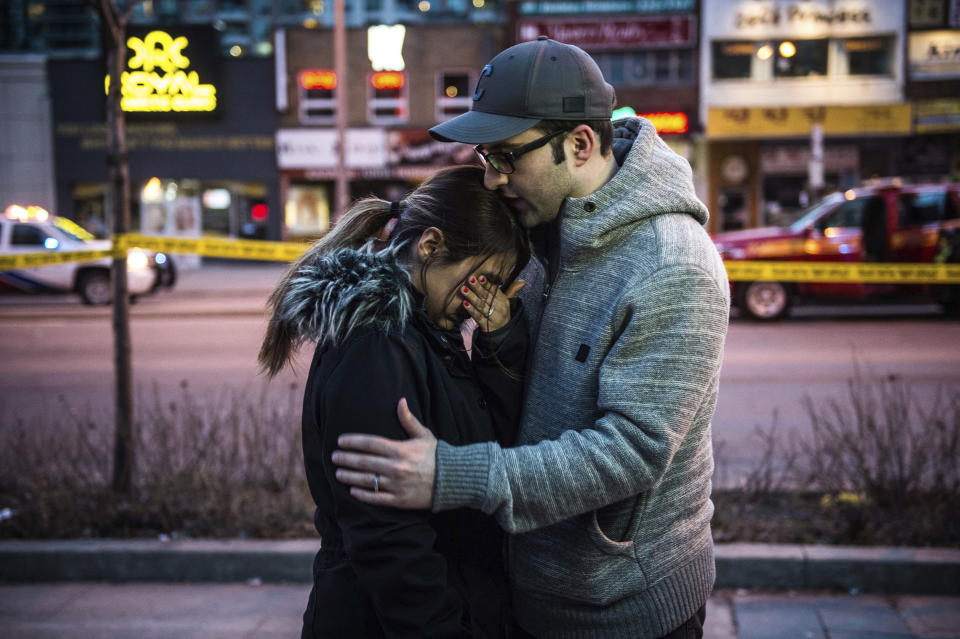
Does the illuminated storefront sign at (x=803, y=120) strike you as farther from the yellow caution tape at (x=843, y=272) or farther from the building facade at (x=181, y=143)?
the yellow caution tape at (x=843, y=272)

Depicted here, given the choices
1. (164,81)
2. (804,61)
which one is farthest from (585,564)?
(804,61)

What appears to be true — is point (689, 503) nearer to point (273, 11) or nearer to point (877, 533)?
point (877, 533)

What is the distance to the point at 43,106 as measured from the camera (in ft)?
108

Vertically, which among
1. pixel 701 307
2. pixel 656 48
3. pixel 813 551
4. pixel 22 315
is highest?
pixel 656 48

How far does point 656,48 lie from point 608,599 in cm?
3160

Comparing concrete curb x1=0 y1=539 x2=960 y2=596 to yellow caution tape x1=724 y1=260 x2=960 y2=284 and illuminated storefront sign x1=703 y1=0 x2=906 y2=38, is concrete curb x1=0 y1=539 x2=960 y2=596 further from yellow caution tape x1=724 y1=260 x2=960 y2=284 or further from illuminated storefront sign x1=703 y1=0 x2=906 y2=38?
illuminated storefront sign x1=703 y1=0 x2=906 y2=38

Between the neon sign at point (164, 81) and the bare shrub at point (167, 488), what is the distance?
27.8m

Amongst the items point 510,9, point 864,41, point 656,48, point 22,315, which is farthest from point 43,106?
point 864,41

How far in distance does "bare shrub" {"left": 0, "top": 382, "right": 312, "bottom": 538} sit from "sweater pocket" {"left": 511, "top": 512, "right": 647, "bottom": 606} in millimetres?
2989

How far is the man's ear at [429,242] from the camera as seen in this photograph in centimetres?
197

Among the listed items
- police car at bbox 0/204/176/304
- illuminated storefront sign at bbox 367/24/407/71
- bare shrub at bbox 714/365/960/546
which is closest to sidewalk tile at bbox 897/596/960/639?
bare shrub at bbox 714/365/960/546

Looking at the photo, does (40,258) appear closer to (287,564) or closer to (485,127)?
(287,564)

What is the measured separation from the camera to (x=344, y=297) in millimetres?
1886

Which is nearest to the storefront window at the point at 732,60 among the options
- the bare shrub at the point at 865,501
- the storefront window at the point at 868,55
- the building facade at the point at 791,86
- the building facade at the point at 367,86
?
the building facade at the point at 791,86
